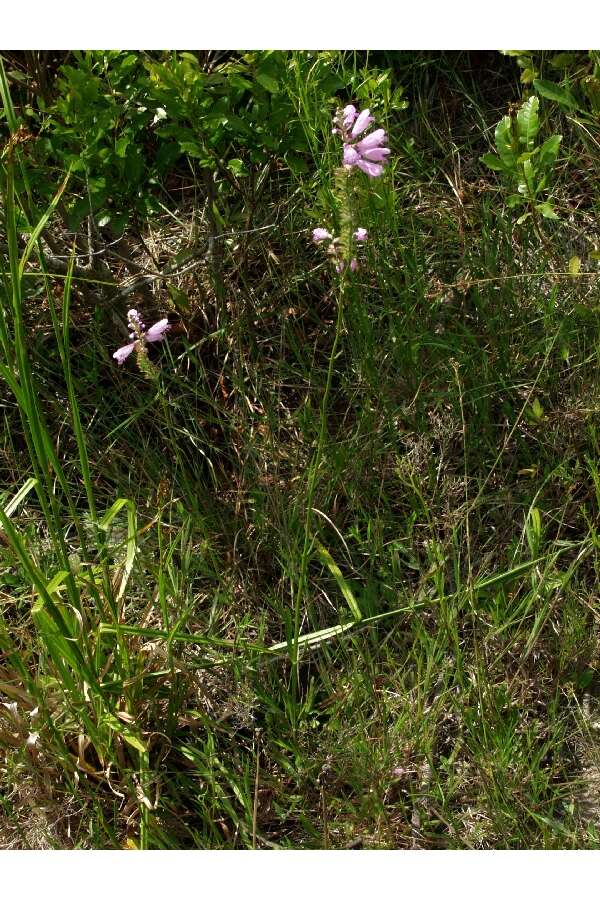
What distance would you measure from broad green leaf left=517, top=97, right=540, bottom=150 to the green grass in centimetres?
28

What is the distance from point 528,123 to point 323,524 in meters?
1.10

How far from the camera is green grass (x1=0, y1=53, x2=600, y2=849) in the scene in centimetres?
198

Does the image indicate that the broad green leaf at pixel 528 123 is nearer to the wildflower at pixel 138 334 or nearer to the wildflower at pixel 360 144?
the wildflower at pixel 360 144

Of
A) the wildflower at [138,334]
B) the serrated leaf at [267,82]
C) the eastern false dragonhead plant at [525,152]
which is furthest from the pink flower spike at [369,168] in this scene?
the eastern false dragonhead plant at [525,152]

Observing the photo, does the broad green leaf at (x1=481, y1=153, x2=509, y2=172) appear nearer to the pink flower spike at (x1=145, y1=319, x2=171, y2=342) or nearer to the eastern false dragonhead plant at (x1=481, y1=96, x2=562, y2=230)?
the eastern false dragonhead plant at (x1=481, y1=96, x2=562, y2=230)

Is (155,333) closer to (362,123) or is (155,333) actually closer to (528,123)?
(362,123)

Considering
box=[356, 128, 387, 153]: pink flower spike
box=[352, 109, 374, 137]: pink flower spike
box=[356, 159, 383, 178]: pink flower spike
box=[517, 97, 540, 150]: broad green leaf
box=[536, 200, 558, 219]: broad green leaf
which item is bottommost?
box=[536, 200, 558, 219]: broad green leaf

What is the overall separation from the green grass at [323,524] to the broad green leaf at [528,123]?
0.28 meters

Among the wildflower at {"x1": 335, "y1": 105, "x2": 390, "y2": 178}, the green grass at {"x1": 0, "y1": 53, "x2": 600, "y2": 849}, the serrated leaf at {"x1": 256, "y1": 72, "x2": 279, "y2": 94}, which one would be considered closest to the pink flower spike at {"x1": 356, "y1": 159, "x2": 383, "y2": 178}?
the wildflower at {"x1": 335, "y1": 105, "x2": 390, "y2": 178}

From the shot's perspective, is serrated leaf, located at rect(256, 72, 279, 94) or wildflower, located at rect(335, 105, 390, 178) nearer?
wildflower, located at rect(335, 105, 390, 178)

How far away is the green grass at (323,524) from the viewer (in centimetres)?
198

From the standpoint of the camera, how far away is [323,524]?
2342 millimetres

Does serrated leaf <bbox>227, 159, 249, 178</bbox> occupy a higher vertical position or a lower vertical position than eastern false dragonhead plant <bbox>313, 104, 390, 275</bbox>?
lower

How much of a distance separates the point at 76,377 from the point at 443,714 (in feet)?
4.42
